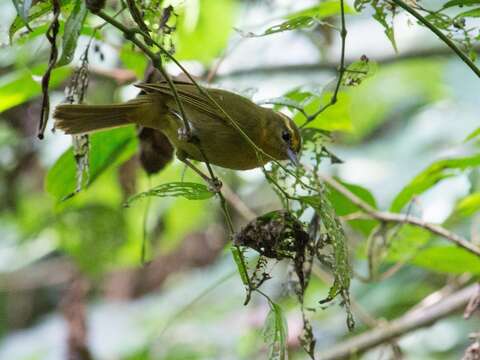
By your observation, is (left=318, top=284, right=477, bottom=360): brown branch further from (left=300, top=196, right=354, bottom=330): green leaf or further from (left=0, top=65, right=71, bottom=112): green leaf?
(left=0, top=65, right=71, bottom=112): green leaf

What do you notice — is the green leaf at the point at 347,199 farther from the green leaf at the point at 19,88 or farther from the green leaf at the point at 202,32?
the green leaf at the point at 202,32

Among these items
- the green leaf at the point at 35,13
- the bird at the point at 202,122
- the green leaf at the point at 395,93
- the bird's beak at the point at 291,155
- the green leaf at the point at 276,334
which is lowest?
the green leaf at the point at 395,93

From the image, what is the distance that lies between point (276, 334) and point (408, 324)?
4.50 feet

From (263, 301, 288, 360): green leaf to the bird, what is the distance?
570 millimetres

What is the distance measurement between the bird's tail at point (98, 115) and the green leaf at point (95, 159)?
2.1 inches

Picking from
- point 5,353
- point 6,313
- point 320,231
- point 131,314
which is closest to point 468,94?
point 131,314

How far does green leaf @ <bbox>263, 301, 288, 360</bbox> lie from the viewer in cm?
145

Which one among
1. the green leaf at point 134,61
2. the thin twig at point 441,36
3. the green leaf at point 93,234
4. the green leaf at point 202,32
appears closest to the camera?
the thin twig at point 441,36

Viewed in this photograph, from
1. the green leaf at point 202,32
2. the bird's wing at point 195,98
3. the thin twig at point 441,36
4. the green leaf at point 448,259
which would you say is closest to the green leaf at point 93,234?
the green leaf at point 202,32

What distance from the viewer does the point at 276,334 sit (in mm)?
1468

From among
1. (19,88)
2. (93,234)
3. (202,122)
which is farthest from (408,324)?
(93,234)

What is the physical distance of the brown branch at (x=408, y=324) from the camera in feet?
8.87

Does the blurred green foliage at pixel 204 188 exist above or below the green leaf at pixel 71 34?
below

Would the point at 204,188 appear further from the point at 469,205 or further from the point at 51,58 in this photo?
the point at 469,205
